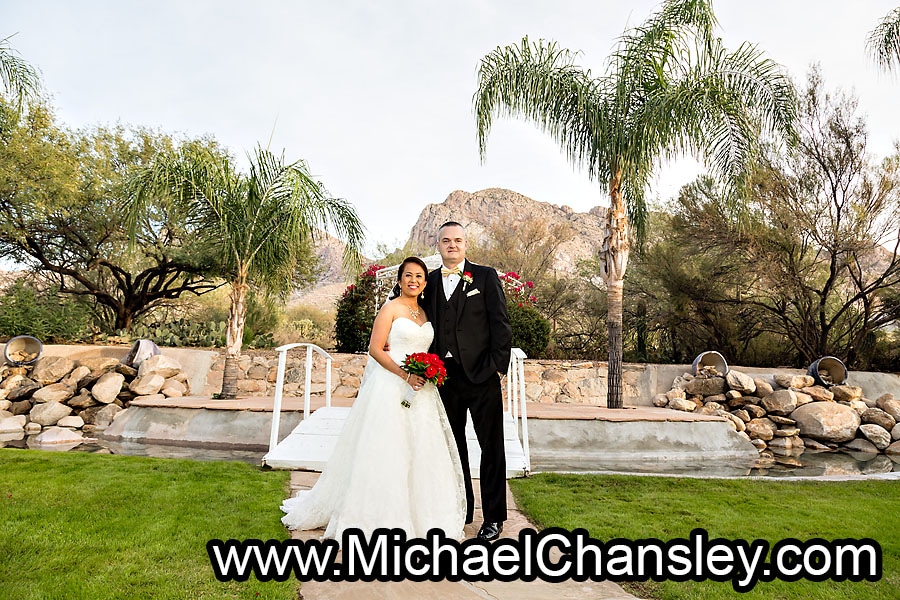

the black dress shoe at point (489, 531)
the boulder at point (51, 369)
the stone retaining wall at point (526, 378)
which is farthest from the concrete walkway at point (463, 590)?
the boulder at point (51, 369)

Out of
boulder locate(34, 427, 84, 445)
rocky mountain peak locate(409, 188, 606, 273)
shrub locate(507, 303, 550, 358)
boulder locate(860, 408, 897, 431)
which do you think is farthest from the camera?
rocky mountain peak locate(409, 188, 606, 273)

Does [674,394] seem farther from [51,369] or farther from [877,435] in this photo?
[51,369]

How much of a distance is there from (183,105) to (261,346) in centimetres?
916

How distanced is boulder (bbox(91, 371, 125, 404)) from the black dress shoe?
378 inches

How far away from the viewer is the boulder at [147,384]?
35.6 feet

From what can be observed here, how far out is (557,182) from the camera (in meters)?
46.6

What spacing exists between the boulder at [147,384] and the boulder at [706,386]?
10.7m

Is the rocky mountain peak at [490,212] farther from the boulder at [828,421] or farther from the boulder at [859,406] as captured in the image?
the boulder at [828,421]

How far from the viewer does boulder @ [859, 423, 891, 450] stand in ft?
32.4

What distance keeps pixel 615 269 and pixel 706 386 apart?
3.43 m

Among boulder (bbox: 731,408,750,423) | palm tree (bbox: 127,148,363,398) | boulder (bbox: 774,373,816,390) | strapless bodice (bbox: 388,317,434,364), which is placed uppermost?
palm tree (bbox: 127,148,363,398)

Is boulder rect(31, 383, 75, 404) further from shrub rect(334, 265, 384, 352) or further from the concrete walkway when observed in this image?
the concrete walkway

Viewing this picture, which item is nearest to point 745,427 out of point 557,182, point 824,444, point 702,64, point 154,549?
point 824,444

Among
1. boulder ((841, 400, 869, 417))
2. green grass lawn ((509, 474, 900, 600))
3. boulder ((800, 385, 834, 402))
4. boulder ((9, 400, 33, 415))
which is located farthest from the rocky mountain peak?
green grass lawn ((509, 474, 900, 600))
